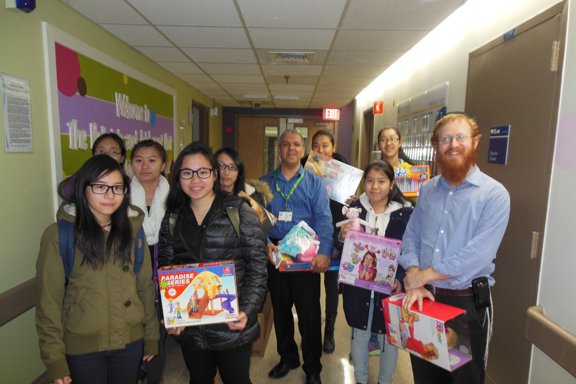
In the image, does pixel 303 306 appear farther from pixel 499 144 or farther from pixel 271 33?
pixel 271 33

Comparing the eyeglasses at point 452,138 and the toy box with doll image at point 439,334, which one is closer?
the toy box with doll image at point 439,334

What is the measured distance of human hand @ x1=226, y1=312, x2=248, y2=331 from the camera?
1467 millimetres

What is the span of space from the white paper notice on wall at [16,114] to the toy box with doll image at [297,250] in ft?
5.33

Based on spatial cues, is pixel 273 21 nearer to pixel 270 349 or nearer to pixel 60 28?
pixel 60 28

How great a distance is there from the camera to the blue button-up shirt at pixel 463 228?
148 cm

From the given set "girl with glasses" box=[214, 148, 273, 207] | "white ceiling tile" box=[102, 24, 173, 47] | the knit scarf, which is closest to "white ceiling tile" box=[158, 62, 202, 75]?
"white ceiling tile" box=[102, 24, 173, 47]

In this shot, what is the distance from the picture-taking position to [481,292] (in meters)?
1.52

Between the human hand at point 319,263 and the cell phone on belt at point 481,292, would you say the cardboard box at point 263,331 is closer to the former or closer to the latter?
the human hand at point 319,263

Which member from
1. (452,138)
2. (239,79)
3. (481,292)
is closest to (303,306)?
(481,292)

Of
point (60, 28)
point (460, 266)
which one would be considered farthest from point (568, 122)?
point (60, 28)

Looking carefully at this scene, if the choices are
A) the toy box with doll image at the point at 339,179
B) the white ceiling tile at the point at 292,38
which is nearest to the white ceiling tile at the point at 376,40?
the white ceiling tile at the point at 292,38

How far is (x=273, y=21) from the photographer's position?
113 inches

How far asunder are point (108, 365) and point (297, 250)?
1054 millimetres

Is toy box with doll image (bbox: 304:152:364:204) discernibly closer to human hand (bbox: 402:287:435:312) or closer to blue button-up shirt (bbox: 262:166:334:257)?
blue button-up shirt (bbox: 262:166:334:257)
